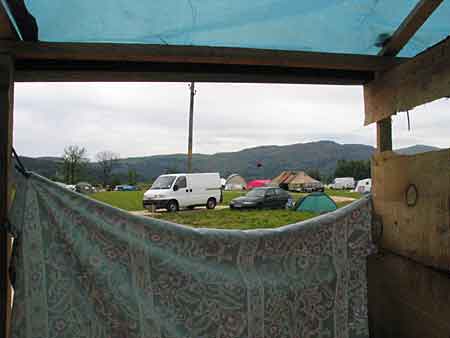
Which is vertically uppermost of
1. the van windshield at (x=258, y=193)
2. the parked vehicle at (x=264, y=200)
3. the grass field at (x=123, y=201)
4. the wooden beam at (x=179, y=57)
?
the wooden beam at (x=179, y=57)

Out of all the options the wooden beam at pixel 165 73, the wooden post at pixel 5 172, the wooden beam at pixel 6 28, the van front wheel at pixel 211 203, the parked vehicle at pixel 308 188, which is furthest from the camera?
the parked vehicle at pixel 308 188

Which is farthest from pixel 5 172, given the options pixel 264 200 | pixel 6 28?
pixel 264 200

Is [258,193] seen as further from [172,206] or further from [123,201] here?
[123,201]

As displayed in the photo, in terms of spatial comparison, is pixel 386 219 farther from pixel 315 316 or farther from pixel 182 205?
pixel 182 205

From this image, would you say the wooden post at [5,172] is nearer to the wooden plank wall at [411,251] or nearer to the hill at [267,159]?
the wooden plank wall at [411,251]

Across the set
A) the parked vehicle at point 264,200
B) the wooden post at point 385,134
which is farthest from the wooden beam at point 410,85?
the parked vehicle at point 264,200

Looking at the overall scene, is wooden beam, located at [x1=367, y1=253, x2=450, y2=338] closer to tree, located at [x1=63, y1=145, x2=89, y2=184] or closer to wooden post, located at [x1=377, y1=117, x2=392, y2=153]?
wooden post, located at [x1=377, y1=117, x2=392, y2=153]

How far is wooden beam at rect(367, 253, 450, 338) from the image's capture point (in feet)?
4.57

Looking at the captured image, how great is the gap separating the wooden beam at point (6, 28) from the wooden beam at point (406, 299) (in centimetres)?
194

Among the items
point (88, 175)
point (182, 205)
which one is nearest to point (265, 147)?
point (88, 175)

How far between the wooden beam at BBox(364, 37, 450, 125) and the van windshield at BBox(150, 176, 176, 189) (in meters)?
12.2

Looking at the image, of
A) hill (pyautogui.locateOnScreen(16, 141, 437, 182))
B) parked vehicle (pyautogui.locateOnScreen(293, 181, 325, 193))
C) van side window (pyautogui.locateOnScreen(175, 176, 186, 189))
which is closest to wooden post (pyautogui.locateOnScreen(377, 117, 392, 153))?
van side window (pyautogui.locateOnScreen(175, 176, 186, 189))

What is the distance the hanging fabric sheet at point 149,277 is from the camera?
136 centimetres

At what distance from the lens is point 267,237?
61.8 inches
